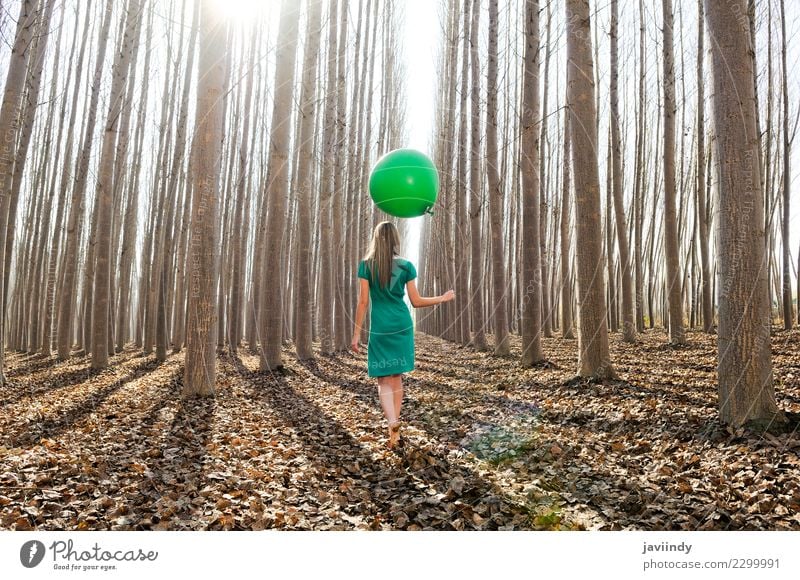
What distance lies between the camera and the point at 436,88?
22.9 m

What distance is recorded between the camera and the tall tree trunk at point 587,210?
601cm

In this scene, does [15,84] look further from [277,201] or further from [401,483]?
[401,483]

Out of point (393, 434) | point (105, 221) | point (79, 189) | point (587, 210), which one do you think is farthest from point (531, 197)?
point (79, 189)

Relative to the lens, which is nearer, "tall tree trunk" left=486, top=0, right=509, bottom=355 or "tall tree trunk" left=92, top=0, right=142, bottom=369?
"tall tree trunk" left=92, top=0, right=142, bottom=369

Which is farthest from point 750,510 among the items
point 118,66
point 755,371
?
point 118,66

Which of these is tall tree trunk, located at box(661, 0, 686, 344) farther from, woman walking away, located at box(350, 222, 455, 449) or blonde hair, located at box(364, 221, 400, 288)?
blonde hair, located at box(364, 221, 400, 288)

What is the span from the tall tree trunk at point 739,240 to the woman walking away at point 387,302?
2041 mm

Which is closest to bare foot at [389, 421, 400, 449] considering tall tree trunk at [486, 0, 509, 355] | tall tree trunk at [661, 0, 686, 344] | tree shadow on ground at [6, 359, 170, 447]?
tree shadow on ground at [6, 359, 170, 447]

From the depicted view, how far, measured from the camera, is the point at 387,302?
3.96 metres

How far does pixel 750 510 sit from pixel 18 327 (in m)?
22.7

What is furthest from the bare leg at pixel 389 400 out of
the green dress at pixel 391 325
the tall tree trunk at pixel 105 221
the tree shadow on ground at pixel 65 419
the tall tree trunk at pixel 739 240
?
the tall tree trunk at pixel 105 221

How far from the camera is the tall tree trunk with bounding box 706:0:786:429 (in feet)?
11.8

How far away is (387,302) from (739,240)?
102 inches

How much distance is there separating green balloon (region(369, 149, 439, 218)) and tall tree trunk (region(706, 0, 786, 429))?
84.9 inches
